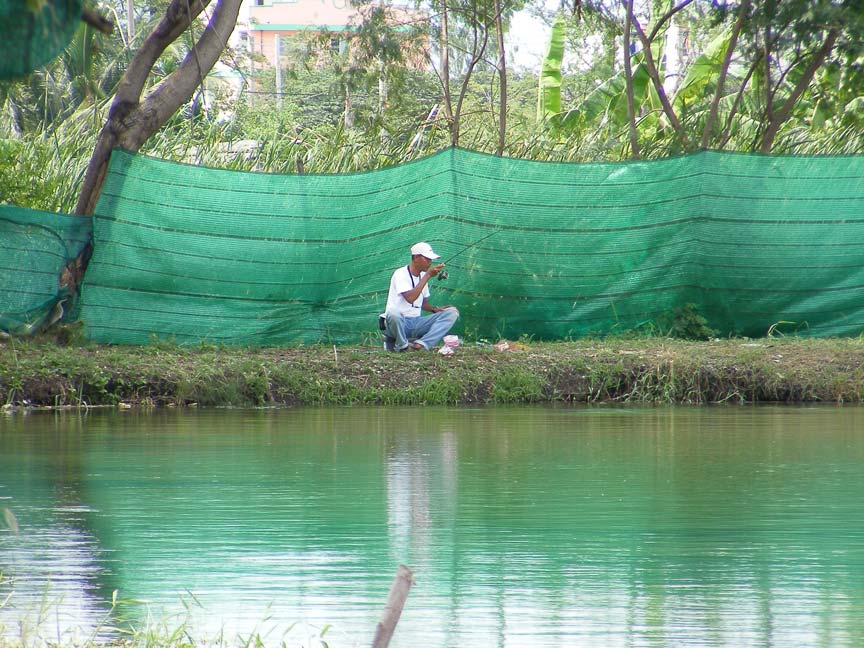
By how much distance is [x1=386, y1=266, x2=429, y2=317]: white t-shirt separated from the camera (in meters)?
11.1

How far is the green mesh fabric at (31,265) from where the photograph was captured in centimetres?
1060

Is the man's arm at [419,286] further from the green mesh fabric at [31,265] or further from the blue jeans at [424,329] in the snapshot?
the green mesh fabric at [31,265]

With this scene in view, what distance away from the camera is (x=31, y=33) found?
2.39 m

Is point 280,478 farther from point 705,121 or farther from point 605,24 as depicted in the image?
point 605,24

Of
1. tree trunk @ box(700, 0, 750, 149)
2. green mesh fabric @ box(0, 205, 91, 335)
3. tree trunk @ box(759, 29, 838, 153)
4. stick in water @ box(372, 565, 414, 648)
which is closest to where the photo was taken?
stick in water @ box(372, 565, 414, 648)

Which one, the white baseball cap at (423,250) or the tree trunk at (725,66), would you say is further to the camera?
the tree trunk at (725,66)

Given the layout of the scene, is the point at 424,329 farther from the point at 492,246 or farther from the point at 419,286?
the point at 492,246

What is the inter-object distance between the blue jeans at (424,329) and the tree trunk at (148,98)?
8.86ft

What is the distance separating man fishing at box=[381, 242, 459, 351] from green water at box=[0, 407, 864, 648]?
2.92m

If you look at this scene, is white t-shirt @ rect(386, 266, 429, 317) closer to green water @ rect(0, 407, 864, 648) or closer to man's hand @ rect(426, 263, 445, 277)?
man's hand @ rect(426, 263, 445, 277)

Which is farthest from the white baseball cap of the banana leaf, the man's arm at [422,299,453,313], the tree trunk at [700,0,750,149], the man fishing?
the banana leaf

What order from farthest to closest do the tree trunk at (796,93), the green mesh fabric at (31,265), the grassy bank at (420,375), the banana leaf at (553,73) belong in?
the banana leaf at (553,73) → the tree trunk at (796,93) → the green mesh fabric at (31,265) → the grassy bank at (420,375)

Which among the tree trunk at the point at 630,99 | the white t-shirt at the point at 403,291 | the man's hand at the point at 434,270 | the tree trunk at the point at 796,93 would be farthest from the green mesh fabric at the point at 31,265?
the tree trunk at the point at 796,93

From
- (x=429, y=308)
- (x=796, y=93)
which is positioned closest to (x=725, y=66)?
(x=796, y=93)
